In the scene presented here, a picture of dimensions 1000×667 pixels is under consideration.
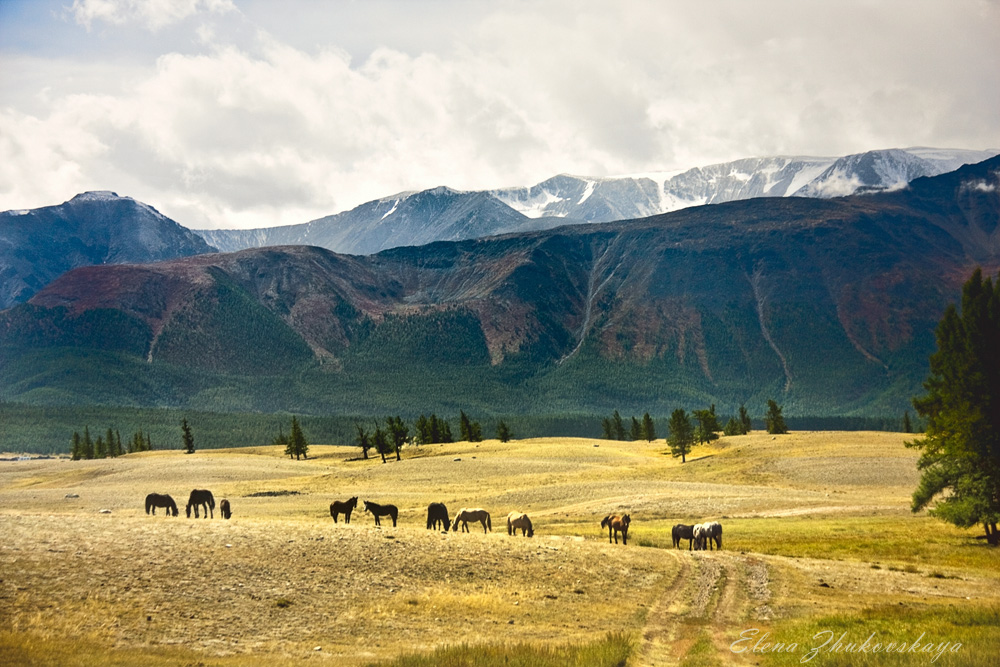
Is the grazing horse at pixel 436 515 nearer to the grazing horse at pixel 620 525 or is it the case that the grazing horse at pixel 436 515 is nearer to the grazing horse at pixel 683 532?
the grazing horse at pixel 620 525

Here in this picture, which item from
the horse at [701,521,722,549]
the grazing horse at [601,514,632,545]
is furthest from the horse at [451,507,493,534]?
the horse at [701,521,722,549]

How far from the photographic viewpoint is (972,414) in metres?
42.1

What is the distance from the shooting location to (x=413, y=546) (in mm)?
31078

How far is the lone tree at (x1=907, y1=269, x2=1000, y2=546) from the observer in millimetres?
42031

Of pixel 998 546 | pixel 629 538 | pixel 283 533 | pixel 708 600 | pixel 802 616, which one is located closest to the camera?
pixel 802 616

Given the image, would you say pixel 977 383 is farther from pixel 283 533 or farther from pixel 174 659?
pixel 174 659

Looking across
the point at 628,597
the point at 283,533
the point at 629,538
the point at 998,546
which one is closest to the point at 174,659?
the point at 283,533

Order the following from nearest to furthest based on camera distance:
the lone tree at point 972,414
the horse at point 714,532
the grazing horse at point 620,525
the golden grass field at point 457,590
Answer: the golden grass field at point 457,590, the horse at point 714,532, the grazing horse at point 620,525, the lone tree at point 972,414

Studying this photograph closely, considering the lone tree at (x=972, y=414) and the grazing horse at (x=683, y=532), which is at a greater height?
the lone tree at (x=972, y=414)

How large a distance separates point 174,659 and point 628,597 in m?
15.7

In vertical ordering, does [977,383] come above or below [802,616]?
above

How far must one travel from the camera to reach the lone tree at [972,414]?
42.0m
